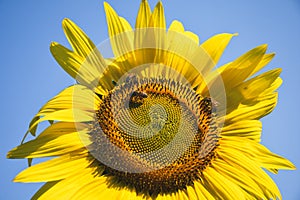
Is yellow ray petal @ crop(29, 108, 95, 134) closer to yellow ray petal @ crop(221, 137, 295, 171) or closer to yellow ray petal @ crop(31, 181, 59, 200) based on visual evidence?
yellow ray petal @ crop(31, 181, 59, 200)

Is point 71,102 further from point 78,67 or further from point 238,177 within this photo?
point 238,177

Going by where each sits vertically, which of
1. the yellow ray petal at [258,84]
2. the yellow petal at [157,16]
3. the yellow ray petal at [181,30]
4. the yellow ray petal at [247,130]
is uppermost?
the yellow petal at [157,16]

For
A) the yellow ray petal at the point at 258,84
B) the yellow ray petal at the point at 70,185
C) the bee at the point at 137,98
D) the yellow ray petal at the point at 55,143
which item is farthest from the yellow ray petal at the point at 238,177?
the yellow ray petal at the point at 55,143

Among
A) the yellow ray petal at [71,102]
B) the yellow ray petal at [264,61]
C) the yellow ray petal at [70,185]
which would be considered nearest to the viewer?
the yellow ray petal at [70,185]

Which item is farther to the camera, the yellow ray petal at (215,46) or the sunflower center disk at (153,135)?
the yellow ray petal at (215,46)

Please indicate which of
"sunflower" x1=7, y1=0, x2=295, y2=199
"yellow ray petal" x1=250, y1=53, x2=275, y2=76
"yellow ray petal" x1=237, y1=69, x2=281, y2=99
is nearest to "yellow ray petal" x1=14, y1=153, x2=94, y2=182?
"sunflower" x1=7, y1=0, x2=295, y2=199

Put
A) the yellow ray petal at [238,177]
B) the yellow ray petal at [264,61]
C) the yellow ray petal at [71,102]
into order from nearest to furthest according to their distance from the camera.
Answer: the yellow ray petal at [71,102] < the yellow ray petal at [238,177] < the yellow ray petal at [264,61]

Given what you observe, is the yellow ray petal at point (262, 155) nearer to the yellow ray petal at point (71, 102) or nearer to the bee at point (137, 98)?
the bee at point (137, 98)

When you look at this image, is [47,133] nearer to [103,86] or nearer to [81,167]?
[81,167]
